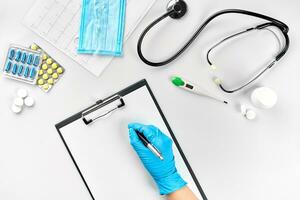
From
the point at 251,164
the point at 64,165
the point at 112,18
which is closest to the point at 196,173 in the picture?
the point at 251,164

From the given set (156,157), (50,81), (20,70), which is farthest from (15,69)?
(156,157)

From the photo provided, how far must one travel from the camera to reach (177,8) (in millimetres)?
825

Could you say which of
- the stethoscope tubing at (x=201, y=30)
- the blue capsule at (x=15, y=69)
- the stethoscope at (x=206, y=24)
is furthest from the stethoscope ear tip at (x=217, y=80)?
the blue capsule at (x=15, y=69)

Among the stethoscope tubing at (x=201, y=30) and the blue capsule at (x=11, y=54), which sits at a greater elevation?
the blue capsule at (x=11, y=54)

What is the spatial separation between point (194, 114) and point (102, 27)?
39cm

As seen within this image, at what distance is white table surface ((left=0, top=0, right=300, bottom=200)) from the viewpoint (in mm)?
846

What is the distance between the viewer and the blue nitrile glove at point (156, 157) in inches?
32.4

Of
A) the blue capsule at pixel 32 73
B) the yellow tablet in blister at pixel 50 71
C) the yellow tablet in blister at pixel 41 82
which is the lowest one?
the yellow tablet in blister at pixel 41 82

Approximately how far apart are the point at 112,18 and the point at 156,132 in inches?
14.4

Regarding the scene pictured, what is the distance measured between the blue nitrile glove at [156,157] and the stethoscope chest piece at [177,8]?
0.34 metres

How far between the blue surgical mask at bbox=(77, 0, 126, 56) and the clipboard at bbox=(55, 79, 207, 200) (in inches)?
5.6

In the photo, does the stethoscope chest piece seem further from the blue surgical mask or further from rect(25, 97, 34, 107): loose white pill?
rect(25, 97, 34, 107): loose white pill

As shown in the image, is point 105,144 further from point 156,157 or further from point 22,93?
point 22,93

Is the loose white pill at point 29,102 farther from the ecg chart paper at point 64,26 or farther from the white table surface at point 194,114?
the ecg chart paper at point 64,26
